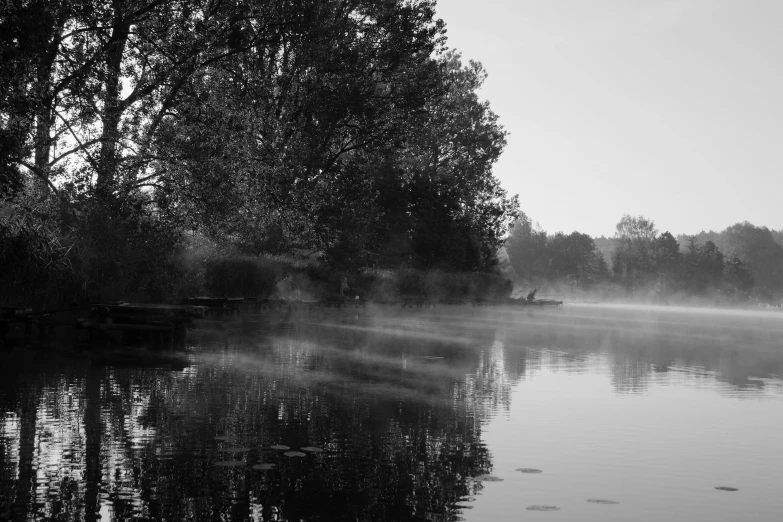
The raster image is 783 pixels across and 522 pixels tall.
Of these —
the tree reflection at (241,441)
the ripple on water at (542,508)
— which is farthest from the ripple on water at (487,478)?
the ripple on water at (542,508)

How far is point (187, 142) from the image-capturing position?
29938 mm

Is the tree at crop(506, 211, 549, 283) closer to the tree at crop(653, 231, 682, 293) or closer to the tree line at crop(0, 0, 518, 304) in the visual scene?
the tree at crop(653, 231, 682, 293)

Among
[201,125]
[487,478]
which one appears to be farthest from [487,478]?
[201,125]

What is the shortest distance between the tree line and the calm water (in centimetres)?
760

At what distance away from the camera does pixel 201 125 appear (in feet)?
99.3

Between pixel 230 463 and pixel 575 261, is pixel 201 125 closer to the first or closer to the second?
pixel 230 463

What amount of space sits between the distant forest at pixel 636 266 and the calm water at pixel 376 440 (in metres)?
144

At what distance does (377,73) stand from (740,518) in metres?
44.3

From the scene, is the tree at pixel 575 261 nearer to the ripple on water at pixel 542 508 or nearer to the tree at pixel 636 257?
the tree at pixel 636 257

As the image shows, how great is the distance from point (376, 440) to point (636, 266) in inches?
6275

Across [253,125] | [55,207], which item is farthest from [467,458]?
[253,125]

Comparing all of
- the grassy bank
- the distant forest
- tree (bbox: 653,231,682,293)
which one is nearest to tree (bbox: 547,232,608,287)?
the distant forest

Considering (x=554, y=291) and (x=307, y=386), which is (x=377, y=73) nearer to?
(x=307, y=386)

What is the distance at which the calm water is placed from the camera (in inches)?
281
